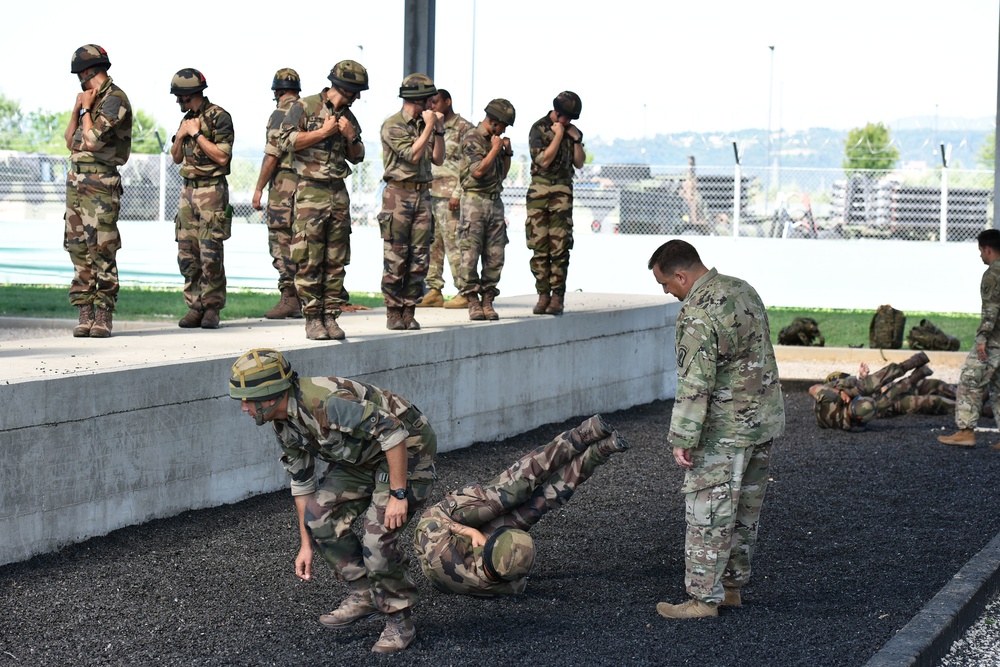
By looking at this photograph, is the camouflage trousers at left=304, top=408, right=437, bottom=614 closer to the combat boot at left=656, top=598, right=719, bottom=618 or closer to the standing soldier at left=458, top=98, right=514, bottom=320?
the combat boot at left=656, top=598, right=719, bottom=618

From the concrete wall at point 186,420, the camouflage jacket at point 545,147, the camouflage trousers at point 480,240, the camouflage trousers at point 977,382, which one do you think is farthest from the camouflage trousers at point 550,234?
the camouflage trousers at point 977,382

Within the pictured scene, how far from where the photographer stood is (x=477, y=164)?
12.1 m

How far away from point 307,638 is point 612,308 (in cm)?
823

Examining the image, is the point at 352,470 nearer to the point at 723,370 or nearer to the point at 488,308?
the point at 723,370

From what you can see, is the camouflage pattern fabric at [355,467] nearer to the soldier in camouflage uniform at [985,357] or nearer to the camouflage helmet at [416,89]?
the camouflage helmet at [416,89]

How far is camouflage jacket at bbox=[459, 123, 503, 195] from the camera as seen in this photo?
1213 cm

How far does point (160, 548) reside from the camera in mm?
7609

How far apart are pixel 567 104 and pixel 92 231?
4.68 metres

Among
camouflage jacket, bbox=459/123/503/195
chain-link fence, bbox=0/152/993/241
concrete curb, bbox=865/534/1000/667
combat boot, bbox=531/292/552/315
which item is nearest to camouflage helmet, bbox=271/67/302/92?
camouflage jacket, bbox=459/123/503/195

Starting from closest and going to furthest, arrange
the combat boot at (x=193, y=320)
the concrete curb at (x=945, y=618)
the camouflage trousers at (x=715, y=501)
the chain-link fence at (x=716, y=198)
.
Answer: the concrete curb at (x=945, y=618) → the camouflage trousers at (x=715, y=501) → the combat boot at (x=193, y=320) → the chain-link fence at (x=716, y=198)

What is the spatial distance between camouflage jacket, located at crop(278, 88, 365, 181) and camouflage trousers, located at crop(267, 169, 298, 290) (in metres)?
1.62

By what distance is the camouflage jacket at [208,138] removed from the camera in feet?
35.0

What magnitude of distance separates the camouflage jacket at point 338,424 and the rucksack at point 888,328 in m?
11.2

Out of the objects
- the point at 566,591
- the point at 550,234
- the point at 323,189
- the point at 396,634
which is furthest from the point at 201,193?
the point at 396,634
